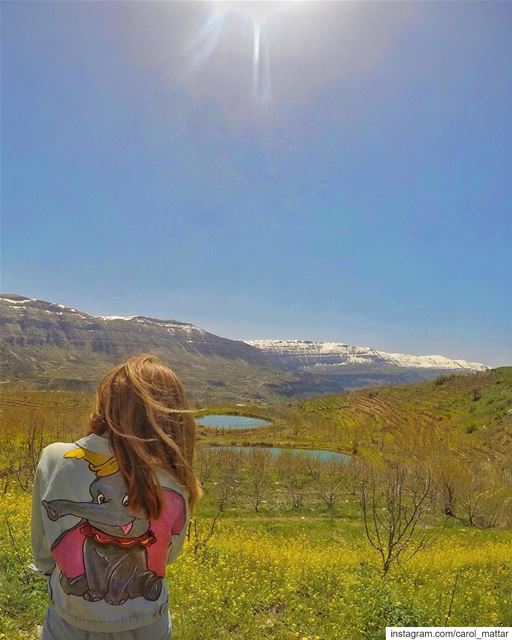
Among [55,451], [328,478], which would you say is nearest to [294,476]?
[328,478]

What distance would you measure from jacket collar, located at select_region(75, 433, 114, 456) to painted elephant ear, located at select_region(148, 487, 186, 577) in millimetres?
390

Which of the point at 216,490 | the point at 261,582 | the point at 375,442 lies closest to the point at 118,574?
the point at 261,582

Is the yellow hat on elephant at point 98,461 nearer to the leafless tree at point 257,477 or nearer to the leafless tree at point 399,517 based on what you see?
the leafless tree at point 399,517

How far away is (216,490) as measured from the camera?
1261 inches

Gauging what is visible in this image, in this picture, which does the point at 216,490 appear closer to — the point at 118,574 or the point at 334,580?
the point at 334,580

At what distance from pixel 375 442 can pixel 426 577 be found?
5834 cm

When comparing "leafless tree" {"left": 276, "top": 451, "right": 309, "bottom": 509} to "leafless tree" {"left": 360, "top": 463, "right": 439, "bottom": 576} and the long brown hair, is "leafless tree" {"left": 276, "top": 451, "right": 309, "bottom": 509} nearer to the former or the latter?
"leafless tree" {"left": 360, "top": 463, "right": 439, "bottom": 576}

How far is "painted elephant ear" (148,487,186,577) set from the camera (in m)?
2.27

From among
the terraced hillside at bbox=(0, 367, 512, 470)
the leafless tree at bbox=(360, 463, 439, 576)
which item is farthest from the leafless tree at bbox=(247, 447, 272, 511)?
the terraced hillside at bbox=(0, 367, 512, 470)

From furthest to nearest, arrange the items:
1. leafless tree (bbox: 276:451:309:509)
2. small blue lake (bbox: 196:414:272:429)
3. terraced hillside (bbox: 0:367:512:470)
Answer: small blue lake (bbox: 196:414:272:429), terraced hillside (bbox: 0:367:512:470), leafless tree (bbox: 276:451:309:509)

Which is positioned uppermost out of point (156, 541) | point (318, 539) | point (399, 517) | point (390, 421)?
point (156, 541)

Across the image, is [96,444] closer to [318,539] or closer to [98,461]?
[98,461]

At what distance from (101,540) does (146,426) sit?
25.0 inches

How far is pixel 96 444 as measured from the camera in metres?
2.21
